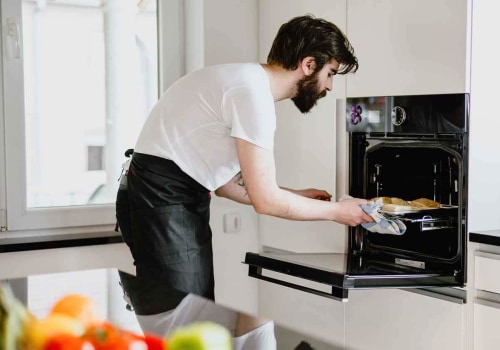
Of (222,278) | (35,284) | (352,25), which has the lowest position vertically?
(222,278)

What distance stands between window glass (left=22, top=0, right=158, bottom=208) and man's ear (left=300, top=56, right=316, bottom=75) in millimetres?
1121

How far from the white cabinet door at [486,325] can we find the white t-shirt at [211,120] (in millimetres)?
759

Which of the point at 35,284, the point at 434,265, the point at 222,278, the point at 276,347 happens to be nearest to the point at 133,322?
the point at 276,347

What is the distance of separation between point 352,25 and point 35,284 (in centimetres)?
155

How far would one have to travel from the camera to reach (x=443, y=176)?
2.40m

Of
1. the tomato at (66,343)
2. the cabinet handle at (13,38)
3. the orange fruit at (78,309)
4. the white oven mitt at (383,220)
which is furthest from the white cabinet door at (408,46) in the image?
the tomato at (66,343)

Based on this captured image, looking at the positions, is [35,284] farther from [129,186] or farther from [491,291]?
[491,291]

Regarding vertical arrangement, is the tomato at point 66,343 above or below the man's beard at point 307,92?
below

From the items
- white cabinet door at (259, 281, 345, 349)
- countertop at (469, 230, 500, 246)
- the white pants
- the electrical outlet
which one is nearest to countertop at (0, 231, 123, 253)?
the electrical outlet

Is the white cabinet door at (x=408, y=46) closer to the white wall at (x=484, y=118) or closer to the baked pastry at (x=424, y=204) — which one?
the white wall at (x=484, y=118)

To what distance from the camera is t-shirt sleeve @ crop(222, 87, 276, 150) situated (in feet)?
6.92

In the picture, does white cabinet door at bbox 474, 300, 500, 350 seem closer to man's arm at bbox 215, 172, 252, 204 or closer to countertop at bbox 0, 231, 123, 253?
man's arm at bbox 215, 172, 252, 204

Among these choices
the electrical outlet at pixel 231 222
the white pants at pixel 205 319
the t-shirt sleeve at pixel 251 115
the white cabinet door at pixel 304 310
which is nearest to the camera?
the white pants at pixel 205 319

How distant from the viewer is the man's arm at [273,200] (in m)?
2.12
